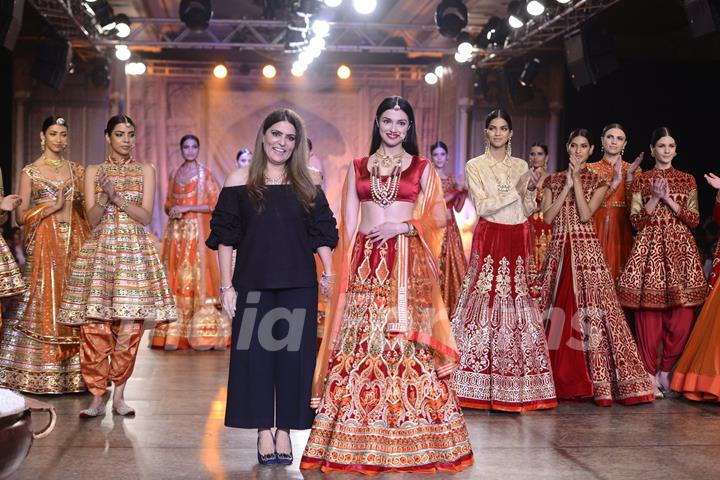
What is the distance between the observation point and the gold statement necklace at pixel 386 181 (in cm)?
417

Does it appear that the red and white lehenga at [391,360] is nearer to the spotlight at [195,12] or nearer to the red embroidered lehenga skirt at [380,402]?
the red embroidered lehenga skirt at [380,402]

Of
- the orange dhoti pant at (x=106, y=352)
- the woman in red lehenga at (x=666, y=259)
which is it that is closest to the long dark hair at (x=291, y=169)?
the orange dhoti pant at (x=106, y=352)

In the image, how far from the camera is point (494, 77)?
13.1 metres

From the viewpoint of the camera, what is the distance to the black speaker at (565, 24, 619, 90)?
31.4 feet

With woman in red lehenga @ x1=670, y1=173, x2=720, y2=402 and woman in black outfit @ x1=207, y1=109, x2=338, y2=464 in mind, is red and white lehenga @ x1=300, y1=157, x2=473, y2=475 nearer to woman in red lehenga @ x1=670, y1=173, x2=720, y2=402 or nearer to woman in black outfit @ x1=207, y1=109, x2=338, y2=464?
woman in black outfit @ x1=207, y1=109, x2=338, y2=464

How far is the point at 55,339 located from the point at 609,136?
359cm

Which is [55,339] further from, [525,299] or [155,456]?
[525,299]

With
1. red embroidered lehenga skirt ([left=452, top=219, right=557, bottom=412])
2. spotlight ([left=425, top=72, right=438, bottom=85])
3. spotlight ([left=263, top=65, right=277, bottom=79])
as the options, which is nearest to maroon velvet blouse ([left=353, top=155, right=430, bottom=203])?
Result: red embroidered lehenga skirt ([left=452, top=219, right=557, bottom=412])

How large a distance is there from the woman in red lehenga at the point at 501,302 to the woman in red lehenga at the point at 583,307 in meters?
0.31

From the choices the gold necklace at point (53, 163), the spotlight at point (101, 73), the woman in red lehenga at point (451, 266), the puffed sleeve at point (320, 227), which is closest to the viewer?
the puffed sleeve at point (320, 227)

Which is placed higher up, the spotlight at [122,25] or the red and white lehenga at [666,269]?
the spotlight at [122,25]

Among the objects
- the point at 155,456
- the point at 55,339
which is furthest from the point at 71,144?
the point at 155,456

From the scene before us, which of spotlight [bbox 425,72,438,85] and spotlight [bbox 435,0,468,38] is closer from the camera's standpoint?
spotlight [bbox 435,0,468,38]

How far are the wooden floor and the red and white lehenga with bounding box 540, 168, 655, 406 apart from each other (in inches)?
5.5
